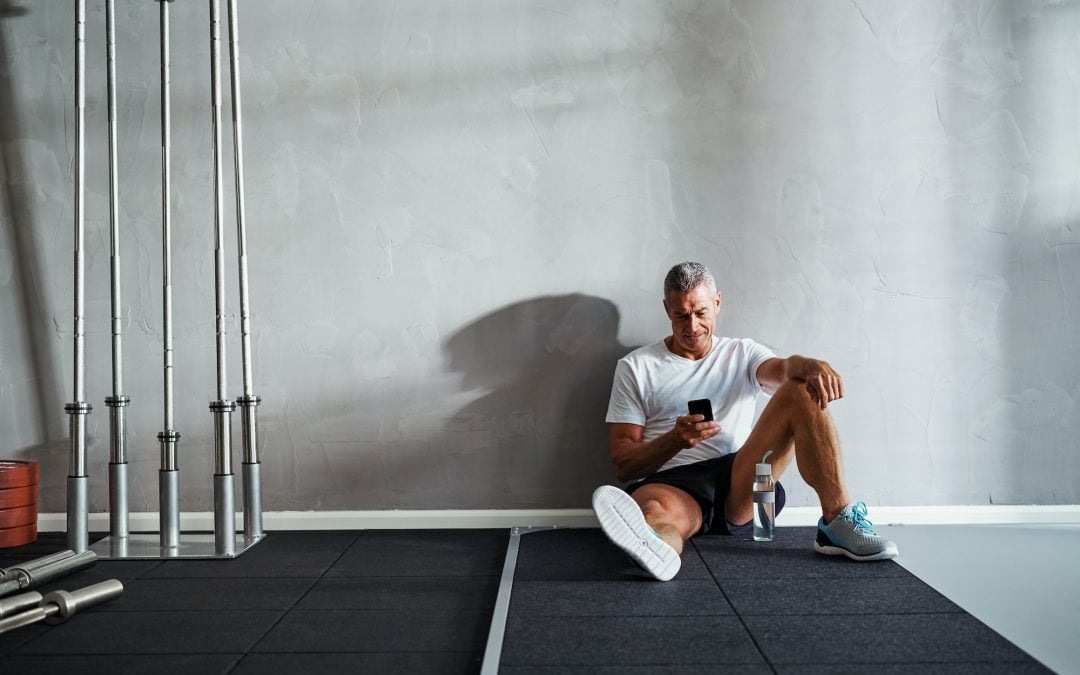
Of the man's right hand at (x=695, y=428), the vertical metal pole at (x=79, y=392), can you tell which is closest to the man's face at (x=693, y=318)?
the man's right hand at (x=695, y=428)

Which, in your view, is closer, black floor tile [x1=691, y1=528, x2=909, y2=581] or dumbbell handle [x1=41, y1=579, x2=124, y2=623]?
dumbbell handle [x1=41, y1=579, x2=124, y2=623]

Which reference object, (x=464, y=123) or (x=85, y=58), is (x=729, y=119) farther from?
(x=85, y=58)

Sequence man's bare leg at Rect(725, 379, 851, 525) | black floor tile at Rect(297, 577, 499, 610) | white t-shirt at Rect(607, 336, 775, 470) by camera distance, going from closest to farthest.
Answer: black floor tile at Rect(297, 577, 499, 610), man's bare leg at Rect(725, 379, 851, 525), white t-shirt at Rect(607, 336, 775, 470)

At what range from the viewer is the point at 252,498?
11.1 feet

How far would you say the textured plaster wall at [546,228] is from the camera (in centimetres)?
358

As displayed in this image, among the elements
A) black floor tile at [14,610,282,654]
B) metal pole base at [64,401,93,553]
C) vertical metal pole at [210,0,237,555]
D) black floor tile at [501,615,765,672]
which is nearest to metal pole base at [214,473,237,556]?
vertical metal pole at [210,0,237,555]

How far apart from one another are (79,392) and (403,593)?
1.55 meters

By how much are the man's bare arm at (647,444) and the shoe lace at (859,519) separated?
52cm

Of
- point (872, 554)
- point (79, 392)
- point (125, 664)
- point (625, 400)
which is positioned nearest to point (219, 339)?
point (79, 392)

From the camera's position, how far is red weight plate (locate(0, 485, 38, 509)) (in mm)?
3371

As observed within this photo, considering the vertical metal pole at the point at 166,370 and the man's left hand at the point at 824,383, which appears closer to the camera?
the man's left hand at the point at 824,383

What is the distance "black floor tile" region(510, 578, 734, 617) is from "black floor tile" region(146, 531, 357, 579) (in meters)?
0.79

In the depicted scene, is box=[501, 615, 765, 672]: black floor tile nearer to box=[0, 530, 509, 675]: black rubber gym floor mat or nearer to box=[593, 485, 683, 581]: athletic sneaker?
box=[0, 530, 509, 675]: black rubber gym floor mat

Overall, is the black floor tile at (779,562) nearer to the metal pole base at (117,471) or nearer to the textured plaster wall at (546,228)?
the textured plaster wall at (546,228)
